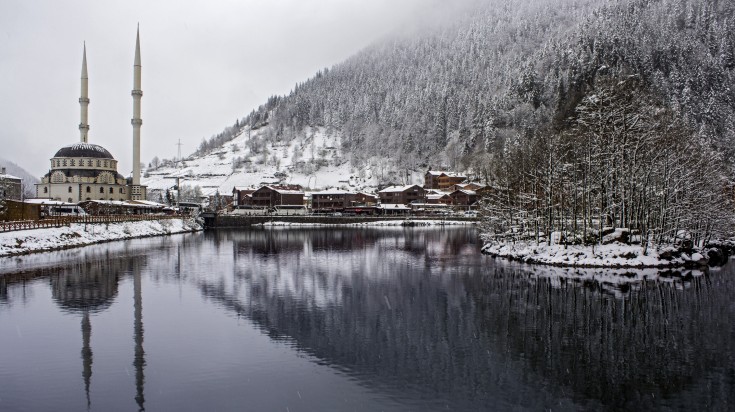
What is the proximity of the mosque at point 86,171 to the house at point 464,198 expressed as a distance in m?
88.2

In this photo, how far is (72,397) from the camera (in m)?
13.9

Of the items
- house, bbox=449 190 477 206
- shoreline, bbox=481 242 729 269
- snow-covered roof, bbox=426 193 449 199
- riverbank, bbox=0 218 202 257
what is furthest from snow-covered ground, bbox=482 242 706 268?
snow-covered roof, bbox=426 193 449 199

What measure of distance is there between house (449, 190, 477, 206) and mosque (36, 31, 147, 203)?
88.2 meters

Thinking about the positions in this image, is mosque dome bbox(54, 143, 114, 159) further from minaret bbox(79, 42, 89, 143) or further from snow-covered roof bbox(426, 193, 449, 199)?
snow-covered roof bbox(426, 193, 449, 199)

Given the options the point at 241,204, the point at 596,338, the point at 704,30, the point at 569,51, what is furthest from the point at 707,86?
the point at 596,338

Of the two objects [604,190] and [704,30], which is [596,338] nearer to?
[604,190]

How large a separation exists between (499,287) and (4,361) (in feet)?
81.5

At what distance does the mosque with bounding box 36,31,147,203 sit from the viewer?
10988cm

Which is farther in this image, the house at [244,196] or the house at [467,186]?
the house at [244,196]

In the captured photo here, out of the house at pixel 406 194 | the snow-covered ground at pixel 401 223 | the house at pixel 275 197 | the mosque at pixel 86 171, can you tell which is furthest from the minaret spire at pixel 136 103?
the house at pixel 406 194

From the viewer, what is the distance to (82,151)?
11431 cm

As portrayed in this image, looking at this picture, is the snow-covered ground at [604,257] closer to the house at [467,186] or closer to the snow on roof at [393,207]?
the snow on roof at [393,207]

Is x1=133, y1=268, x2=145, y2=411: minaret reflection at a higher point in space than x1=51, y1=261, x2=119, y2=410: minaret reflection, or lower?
lower

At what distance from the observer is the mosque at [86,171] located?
110m
